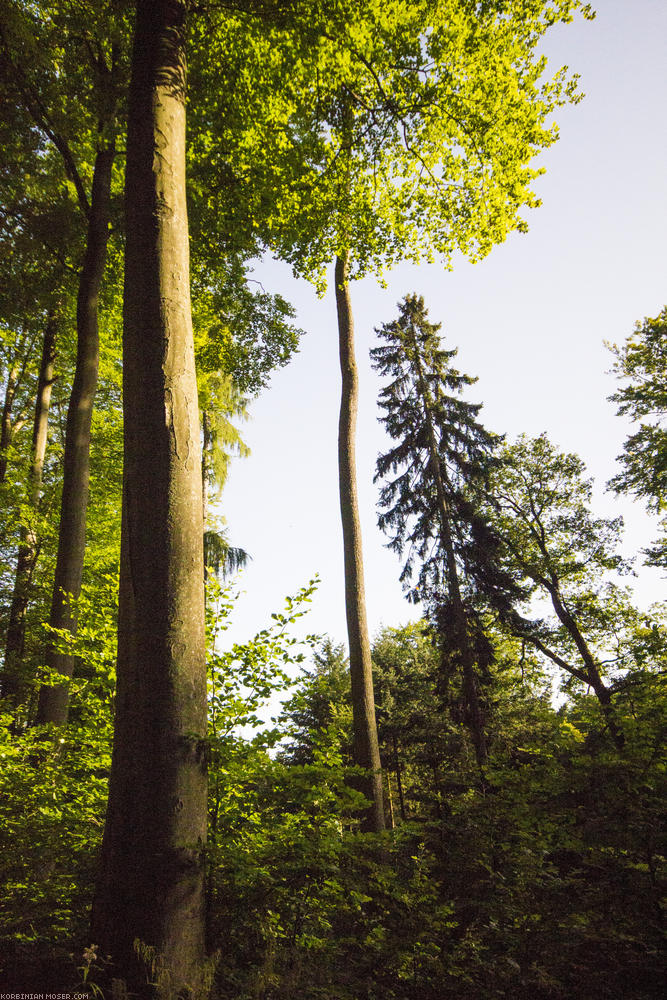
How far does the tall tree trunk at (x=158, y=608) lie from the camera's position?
2240 mm

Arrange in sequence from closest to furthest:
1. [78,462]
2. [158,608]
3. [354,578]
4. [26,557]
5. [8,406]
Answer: [158,608]
[78,462]
[354,578]
[26,557]
[8,406]

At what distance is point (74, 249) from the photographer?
8461mm

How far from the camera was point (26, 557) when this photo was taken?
1141 cm

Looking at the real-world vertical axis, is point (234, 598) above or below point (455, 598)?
below

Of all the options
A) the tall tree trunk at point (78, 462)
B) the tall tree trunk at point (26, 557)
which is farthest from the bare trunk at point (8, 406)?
the tall tree trunk at point (78, 462)

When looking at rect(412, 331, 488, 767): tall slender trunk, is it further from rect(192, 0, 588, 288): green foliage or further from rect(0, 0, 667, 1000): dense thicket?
rect(192, 0, 588, 288): green foliage

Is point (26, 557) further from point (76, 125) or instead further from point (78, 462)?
point (76, 125)

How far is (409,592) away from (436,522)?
2.33 meters

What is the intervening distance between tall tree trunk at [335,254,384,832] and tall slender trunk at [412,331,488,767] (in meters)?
5.35

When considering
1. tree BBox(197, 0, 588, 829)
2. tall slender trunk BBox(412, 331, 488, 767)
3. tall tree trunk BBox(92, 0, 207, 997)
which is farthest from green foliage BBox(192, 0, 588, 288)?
tall slender trunk BBox(412, 331, 488, 767)

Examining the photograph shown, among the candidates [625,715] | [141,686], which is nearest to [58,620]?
[141,686]

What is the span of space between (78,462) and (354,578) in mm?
4302

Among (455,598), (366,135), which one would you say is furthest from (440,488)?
(366,135)

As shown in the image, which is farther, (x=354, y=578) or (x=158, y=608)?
(x=354, y=578)
